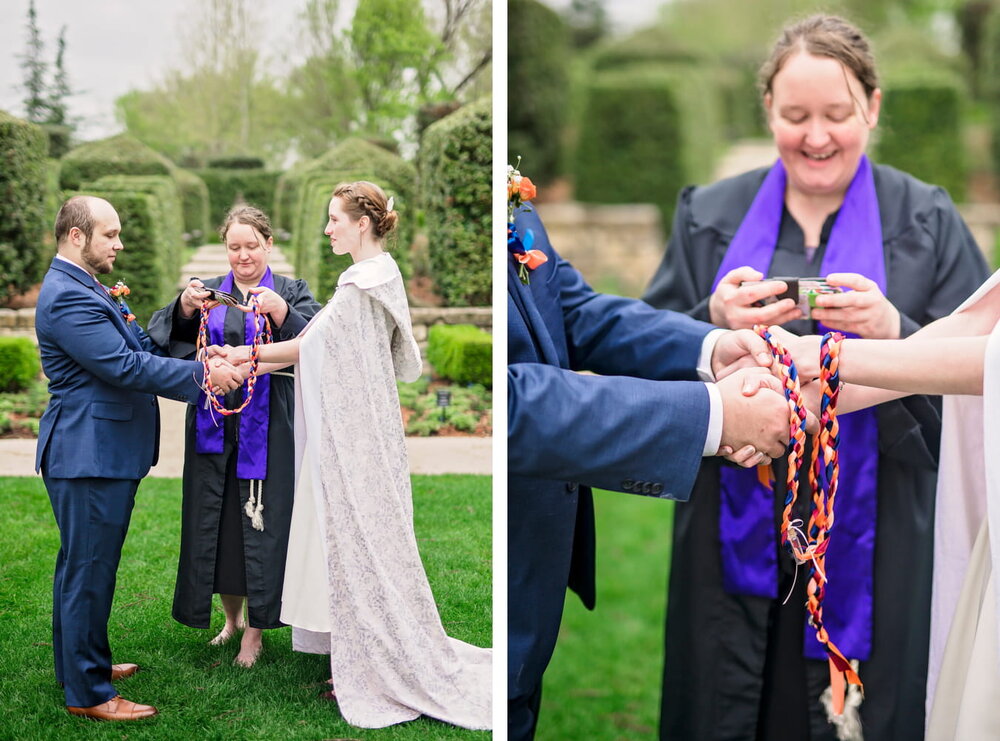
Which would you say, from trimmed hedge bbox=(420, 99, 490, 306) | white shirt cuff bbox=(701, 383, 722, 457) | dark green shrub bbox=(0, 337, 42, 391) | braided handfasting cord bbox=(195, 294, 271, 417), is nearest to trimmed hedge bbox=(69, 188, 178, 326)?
braided handfasting cord bbox=(195, 294, 271, 417)

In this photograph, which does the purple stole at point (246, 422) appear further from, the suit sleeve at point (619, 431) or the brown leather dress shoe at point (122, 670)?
the suit sleeve at point (619, 431)

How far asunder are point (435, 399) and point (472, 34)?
38.8 inches

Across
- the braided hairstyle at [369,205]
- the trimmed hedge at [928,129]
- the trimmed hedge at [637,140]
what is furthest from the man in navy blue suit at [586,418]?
the trimmed hedge at [928,129]

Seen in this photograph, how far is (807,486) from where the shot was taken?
294cm

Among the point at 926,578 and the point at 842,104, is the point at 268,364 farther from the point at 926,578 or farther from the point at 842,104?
the point at 926,578

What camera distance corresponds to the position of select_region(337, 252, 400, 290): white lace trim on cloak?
2.62m

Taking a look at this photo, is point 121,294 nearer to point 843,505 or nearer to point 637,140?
point 843,505

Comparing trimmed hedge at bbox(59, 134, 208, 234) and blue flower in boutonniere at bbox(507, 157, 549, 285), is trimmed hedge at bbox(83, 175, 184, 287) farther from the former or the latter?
blue flower in boutonniere at bbox(507, 157, 549, 285)

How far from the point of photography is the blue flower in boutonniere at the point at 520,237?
2688 millimetres

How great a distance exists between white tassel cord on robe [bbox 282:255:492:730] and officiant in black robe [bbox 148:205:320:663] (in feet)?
0.12

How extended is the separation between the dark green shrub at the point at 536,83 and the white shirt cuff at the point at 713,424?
9.37 metres

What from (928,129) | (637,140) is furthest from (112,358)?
(928,129)

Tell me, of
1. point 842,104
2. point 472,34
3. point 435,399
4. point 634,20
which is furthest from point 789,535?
point 634,20

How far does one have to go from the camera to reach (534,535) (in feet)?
8.99
